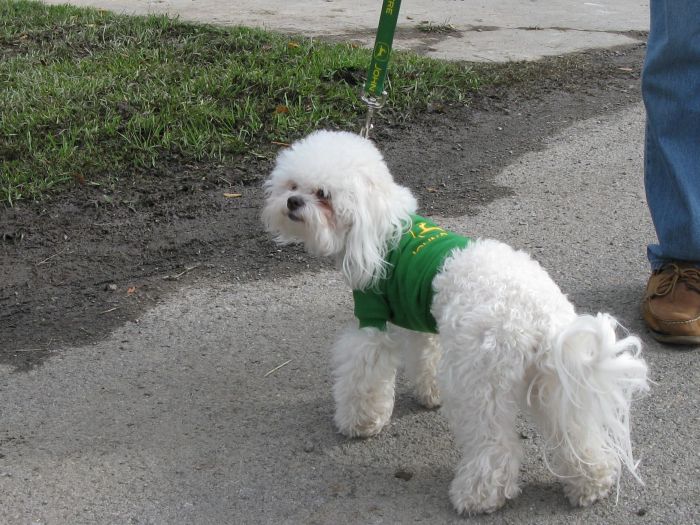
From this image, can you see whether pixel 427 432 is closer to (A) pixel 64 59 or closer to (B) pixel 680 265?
(B) pixel 680 265

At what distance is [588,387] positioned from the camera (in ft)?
7.81

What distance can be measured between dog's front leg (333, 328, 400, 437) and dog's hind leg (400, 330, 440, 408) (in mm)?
175

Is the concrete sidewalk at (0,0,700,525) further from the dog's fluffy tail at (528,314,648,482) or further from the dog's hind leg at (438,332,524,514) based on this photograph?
the dog's fluffy tail at (528,314,648,482)

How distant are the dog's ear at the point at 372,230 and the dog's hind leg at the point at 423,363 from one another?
1.38ft

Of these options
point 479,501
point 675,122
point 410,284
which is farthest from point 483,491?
point 675,122

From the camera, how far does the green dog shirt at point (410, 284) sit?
9.22 ft

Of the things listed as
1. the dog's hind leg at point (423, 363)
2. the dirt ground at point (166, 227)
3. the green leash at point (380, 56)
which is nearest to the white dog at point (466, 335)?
the dog's hind leg at point (423, 363)

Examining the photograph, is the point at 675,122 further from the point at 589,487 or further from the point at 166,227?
the point at 166,227

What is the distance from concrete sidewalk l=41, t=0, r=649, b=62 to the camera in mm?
7629

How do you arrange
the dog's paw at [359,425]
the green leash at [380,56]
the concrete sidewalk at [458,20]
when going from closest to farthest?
1. the dog's paw at [359,425]
2. the green leash at [380,56]
3. the concrete sidewalk at [458,20]

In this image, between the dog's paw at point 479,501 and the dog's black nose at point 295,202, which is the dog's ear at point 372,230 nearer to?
the dog's black nose at point 295,202

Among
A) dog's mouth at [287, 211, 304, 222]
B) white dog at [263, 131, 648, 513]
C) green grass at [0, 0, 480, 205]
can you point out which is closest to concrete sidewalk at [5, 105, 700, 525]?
white dog at [263, 131, 648, 513]

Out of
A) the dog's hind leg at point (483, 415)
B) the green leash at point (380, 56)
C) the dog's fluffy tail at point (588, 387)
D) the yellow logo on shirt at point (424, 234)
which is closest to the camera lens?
the dog's fluffy tail at point (588, 387)

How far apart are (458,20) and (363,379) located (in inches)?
253
